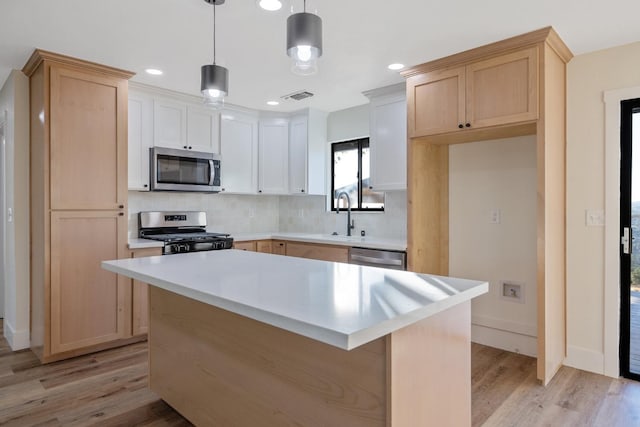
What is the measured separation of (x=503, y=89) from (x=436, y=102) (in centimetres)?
50

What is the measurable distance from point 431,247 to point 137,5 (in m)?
2.83

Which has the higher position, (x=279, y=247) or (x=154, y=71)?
(x=154, y=71)

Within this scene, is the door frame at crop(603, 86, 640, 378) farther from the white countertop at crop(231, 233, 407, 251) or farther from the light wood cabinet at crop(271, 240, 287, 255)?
the light wood cabinet at crop(271, 240, 287, 255)

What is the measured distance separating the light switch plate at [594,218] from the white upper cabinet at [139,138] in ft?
12.3

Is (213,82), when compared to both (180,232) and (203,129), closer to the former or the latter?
(203,129)

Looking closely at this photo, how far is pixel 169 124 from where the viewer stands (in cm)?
394

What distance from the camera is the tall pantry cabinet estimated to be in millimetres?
2984

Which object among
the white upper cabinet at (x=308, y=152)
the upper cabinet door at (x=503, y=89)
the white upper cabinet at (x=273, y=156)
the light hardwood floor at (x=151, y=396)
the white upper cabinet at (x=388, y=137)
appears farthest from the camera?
the white upper cabinet at (x=273, y=156)

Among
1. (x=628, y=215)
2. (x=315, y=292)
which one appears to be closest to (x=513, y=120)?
(x=628, y=215)

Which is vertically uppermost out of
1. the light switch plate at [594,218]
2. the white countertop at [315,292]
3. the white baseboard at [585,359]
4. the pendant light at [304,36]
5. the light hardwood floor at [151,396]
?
the pendant light at [304,36]

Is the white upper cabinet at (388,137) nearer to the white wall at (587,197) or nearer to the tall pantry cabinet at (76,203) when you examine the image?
the white wall at (587,197)

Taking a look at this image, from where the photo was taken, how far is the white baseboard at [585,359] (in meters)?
2.81

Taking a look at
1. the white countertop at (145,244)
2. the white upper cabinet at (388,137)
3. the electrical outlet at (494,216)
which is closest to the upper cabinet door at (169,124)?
the white countertop at (145,244)

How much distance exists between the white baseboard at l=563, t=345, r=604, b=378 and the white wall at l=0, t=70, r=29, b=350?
4.37 meters
